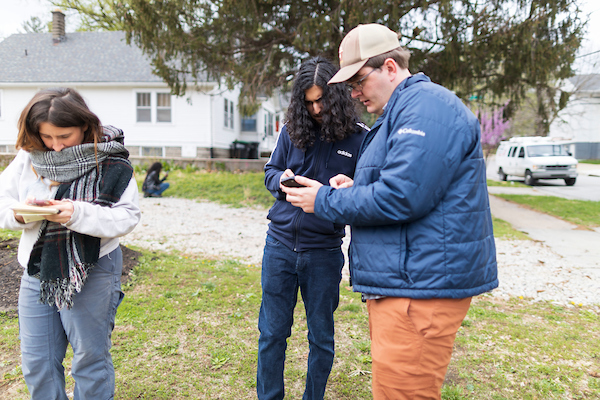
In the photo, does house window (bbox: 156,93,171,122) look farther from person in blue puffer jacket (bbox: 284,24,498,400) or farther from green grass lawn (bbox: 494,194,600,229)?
person in blue puffer jacket (bbox: 284,24,498,400)

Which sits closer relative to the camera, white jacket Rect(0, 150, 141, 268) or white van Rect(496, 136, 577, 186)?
white jacket Rect(0, 150, 141, 268)

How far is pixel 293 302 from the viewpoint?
247cm

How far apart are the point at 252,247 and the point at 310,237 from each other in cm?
480

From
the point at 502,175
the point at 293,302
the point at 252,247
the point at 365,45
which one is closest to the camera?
the point at 365,45

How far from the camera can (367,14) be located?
8930 millimetres

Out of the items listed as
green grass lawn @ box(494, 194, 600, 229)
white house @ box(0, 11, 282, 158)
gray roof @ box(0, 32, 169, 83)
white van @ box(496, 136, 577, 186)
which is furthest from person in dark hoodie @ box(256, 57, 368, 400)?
white van @ box(496, 136, 577, 186)

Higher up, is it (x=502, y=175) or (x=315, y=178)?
(x=315, y=178)

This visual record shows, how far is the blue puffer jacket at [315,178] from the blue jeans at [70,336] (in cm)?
90

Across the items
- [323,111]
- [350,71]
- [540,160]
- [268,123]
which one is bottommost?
[540,160]

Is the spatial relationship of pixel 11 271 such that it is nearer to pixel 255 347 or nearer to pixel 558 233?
pixel 255 347

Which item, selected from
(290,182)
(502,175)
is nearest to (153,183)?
(290,182)

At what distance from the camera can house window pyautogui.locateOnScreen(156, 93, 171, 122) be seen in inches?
780

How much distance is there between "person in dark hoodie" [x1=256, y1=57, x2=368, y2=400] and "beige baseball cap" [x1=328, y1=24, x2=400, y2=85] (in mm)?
496

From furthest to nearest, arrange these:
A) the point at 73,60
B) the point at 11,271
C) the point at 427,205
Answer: the point at 73,60 → the point at 11,271 → the point at 427,205
